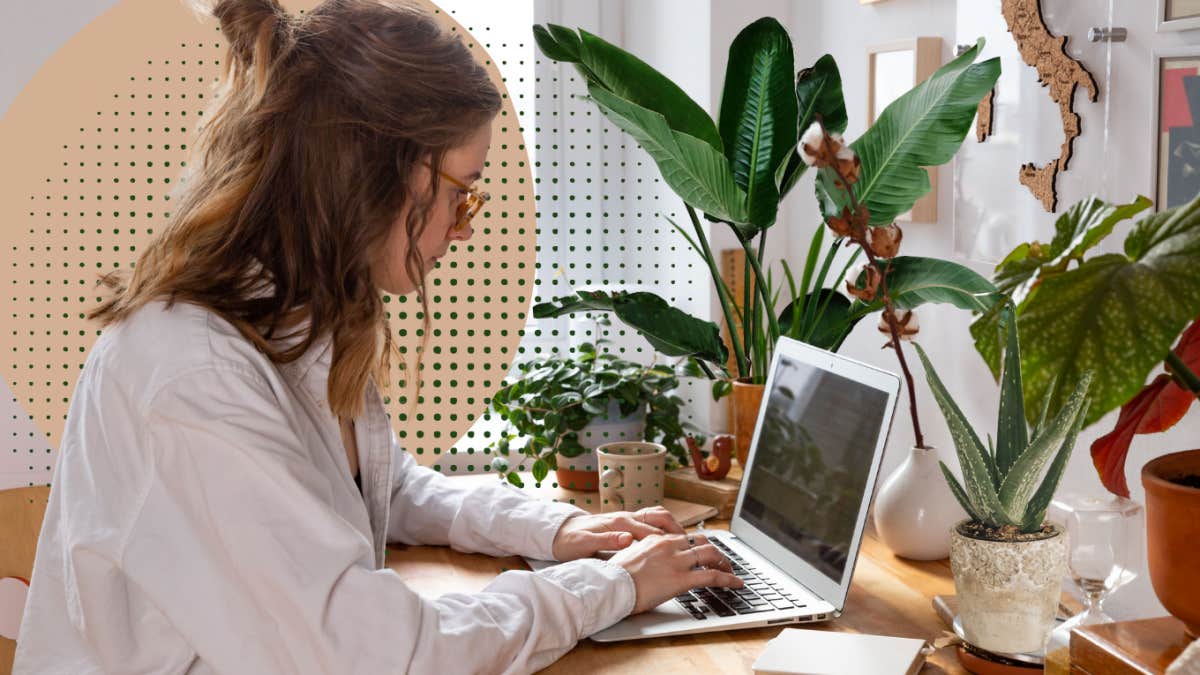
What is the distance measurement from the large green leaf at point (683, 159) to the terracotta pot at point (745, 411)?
0.25 metres

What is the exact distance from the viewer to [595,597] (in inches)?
48.4

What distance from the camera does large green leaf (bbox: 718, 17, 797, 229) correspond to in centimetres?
165

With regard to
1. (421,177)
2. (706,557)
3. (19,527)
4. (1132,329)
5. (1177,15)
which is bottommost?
(19,527)

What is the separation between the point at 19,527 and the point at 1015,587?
1590 mm

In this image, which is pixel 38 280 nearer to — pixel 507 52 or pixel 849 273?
pixel 507 52

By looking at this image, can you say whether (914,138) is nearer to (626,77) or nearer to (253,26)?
(626,77)

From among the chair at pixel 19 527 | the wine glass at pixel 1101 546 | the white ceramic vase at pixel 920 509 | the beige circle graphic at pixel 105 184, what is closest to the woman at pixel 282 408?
the white ceramic vase at pixel 920 509

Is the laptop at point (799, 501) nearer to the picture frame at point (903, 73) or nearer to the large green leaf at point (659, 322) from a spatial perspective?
the large green leaf at point (659, 322)

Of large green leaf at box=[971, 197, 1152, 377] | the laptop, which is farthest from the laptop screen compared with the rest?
large green leaf at box=[971, 197, 1152, 377]

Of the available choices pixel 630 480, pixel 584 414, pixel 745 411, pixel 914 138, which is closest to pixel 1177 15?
pixel 914 138

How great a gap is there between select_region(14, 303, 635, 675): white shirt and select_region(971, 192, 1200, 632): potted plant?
1.87ft

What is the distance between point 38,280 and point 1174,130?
1.96 meters

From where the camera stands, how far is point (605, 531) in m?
1.47

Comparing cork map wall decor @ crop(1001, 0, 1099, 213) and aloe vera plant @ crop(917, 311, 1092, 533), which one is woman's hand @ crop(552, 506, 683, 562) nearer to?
aloe vera plant @ crop(917, 311, 1092, 533)
